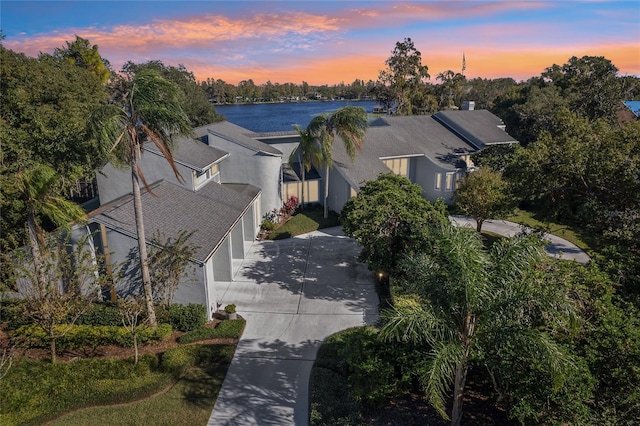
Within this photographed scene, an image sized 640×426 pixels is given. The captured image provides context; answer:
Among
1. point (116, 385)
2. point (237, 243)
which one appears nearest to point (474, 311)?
point (116, 385)

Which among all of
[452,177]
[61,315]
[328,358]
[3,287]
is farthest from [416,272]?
[452,177]

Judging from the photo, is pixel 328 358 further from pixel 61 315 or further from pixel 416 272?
pixel 61 315

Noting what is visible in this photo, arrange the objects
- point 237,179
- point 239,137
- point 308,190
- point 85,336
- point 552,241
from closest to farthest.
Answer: point 85,336 → point 552,241 → point 237,179 → point 239,137 → point 308,190

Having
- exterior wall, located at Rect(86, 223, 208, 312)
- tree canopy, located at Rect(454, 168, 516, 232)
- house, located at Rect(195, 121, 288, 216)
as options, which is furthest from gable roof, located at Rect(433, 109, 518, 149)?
exterior wall, located at Rect(86, 223, 208, 312)

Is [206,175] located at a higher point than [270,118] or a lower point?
lower

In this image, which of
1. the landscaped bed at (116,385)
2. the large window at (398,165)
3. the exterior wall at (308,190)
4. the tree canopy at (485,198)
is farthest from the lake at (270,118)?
the landscaped bed at (116,385)

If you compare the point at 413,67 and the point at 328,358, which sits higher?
the point at 413,67

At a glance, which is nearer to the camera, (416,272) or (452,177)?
(416,272)

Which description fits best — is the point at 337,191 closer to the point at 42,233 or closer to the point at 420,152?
the point at 420,152
